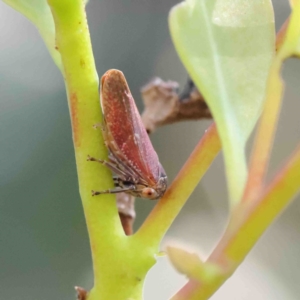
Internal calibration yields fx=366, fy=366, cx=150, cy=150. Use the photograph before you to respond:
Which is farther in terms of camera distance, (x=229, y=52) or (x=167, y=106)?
(x=167, y=106)

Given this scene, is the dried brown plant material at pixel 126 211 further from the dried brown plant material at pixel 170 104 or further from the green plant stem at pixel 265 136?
the green plant stem at pixel 265 136

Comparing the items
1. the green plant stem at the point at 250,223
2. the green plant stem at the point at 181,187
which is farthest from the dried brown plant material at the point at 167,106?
the green plant stem at the point at 250,223

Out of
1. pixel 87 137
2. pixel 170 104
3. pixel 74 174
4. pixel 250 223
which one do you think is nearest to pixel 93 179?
pixel 87 137

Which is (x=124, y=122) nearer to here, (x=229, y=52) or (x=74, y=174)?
(x=229, y=52)

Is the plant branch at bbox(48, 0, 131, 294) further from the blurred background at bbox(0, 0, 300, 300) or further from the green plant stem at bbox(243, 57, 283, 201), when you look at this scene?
the blurred background at bbox(0, 0, 300, 300)

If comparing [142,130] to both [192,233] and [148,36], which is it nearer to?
[192,233]
